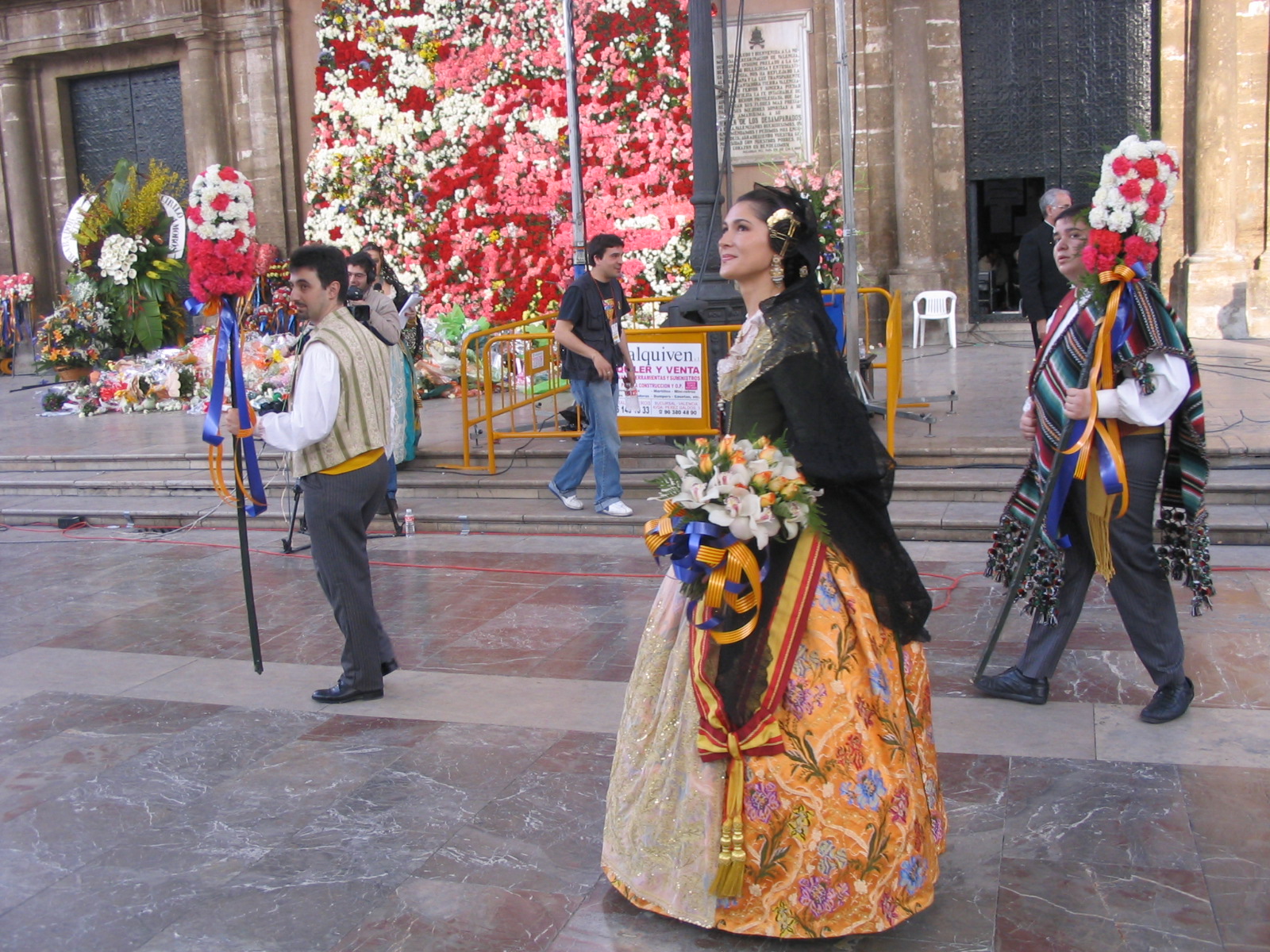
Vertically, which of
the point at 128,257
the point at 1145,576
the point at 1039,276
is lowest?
the point at 1145,576

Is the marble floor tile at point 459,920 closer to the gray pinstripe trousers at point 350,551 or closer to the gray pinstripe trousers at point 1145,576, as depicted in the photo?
the gray pinstripe trousers at point 350,551

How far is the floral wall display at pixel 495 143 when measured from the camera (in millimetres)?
14383

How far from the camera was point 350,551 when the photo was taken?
4699 mm

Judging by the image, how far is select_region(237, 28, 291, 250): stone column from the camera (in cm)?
1617

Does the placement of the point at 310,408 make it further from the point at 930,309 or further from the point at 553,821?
the point at 930,309

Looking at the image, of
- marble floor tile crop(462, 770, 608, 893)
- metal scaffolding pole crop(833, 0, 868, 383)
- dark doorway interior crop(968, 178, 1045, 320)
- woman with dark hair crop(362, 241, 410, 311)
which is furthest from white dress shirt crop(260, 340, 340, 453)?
dark doorway interior crop(968, 178, 1045, 320)

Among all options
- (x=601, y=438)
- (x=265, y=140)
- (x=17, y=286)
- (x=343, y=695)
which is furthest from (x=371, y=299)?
(x=17, y=286)

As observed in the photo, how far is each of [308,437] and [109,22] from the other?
50.3 feet

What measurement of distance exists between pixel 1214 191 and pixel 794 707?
478 inches

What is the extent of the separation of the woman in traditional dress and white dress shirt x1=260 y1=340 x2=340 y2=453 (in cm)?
196

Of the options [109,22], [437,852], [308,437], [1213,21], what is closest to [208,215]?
[308,437]

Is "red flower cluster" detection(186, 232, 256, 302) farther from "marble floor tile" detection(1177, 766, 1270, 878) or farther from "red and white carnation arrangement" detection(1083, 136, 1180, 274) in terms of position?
"marble floor tile" detection(1177, 766, 1270, 878)

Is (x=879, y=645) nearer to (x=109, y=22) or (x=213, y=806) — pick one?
(x=213, y=806)

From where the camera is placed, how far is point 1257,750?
12.6 feet
